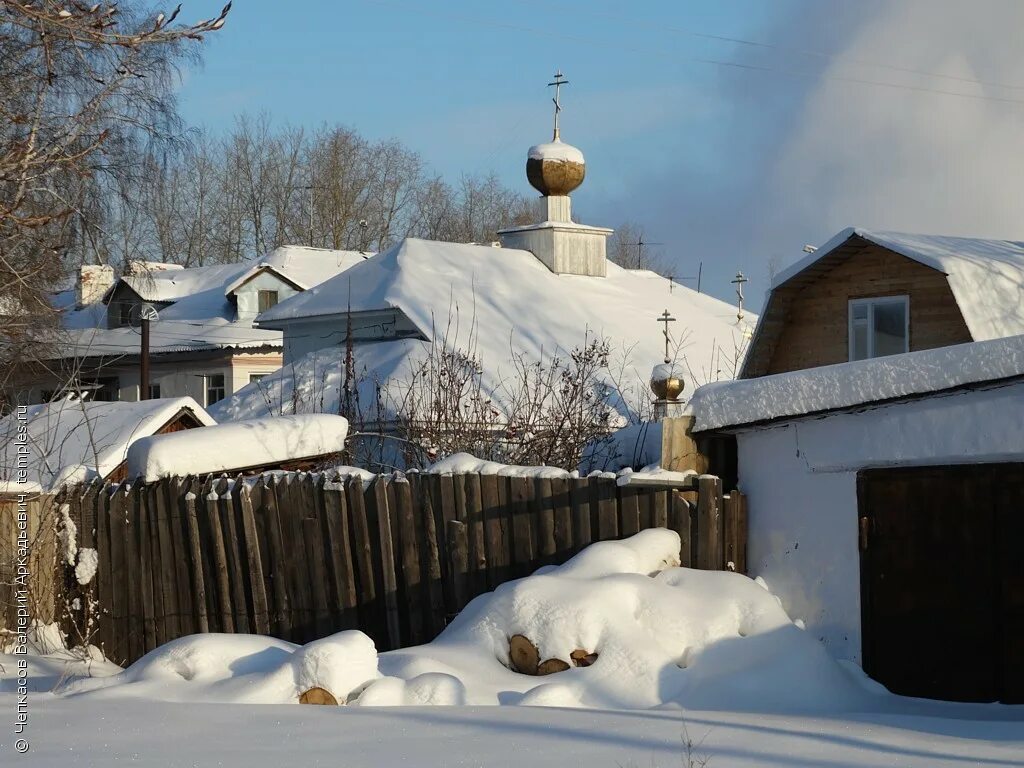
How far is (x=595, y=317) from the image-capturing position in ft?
87.5

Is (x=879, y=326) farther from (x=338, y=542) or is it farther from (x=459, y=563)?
(x=338, y=542)

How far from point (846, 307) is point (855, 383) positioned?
11.1 meters

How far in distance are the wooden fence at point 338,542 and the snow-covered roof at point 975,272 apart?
9.58 meters

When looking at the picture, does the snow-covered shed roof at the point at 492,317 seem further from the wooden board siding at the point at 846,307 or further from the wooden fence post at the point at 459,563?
the wooden fence post at the point at 459,563

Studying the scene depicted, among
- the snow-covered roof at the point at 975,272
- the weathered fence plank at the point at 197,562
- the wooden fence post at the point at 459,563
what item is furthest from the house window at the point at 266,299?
the wooden fence post at the point at 459,563

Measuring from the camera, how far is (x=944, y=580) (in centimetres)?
887

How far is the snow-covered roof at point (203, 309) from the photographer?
3931 cm

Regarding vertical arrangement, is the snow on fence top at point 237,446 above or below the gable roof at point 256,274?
below

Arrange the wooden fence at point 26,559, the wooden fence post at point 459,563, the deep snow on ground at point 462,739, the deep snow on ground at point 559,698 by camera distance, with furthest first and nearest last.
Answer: the wooden fence at point 26,559
the wooden fence post at point 459,563
the deep snow on ground at point 559,698
the deep snow on ground at point 462,739

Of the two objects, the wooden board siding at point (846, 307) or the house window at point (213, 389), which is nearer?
the wooden board siding at point (846, 307)

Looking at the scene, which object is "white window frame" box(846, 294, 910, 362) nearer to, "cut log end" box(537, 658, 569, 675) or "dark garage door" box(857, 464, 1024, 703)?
"dark garage door" box(857, 464, 1024, 703)

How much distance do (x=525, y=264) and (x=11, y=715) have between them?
22.5m

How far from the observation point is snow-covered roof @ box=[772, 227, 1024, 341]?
58.8ft

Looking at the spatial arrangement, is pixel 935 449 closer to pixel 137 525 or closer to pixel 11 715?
pixel 11 715
